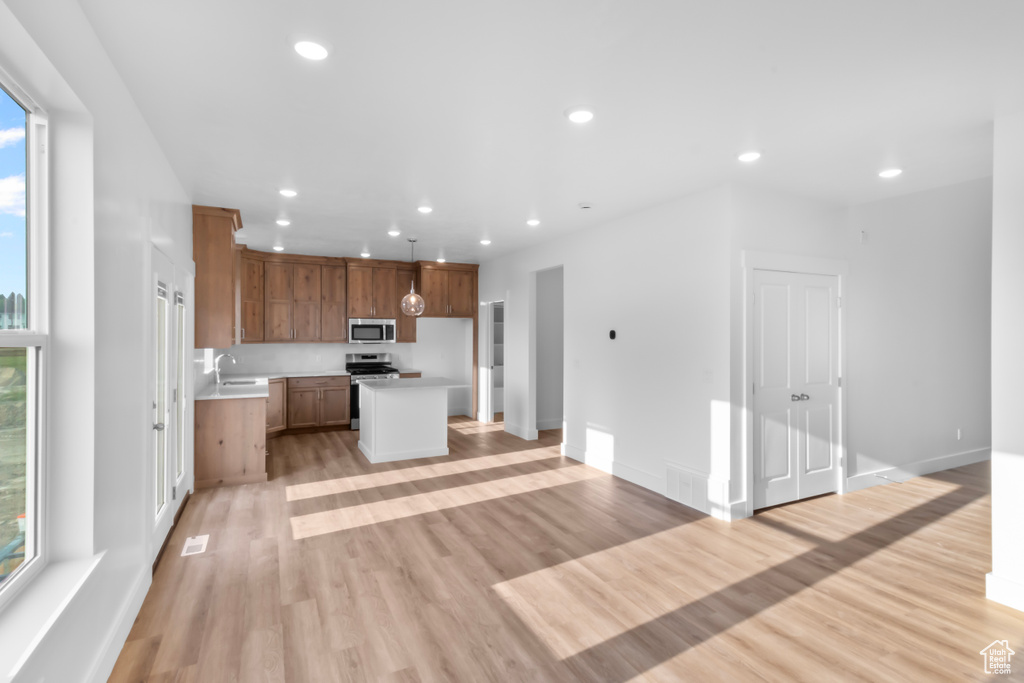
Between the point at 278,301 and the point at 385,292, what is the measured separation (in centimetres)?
153

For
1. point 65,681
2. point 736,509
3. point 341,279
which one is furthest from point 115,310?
point 341,279

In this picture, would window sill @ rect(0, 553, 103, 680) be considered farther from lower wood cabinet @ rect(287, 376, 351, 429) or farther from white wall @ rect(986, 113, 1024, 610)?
lower wood cabinet @ rect(287, 376, 351, 429)

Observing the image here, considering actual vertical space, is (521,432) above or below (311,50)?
below

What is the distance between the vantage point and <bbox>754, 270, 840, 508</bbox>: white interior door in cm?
418

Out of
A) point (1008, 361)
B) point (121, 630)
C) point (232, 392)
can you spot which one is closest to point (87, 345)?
point (121, 630)

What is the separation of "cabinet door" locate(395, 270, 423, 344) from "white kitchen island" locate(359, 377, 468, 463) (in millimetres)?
2146

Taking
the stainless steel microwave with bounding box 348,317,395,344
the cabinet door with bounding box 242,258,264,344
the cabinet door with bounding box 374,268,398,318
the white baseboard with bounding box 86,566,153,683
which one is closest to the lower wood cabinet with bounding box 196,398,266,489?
the white baseboard with bounding box 86,566,153,683

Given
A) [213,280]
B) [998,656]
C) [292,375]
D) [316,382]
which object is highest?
[213,280]

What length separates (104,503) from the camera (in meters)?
A: 2.12

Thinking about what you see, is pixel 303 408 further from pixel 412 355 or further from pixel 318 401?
pixel 412 355

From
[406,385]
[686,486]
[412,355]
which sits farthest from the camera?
[412,355]

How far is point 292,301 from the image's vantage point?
24.5 ft

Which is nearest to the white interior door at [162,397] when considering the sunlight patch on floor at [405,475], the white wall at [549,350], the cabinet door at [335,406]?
the sunlight patch on floor at [405,475]

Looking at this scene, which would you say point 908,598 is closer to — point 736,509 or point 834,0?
point 736,509
